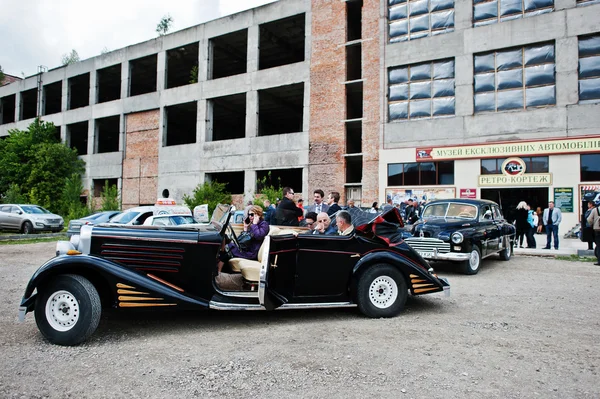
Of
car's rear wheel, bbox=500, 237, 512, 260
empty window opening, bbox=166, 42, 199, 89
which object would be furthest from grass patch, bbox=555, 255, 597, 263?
empty window opening, bbox=166, 42, 199, 89

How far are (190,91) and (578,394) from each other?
27493 millimetres

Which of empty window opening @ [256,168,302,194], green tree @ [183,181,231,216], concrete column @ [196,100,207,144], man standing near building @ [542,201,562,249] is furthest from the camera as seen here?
concrete column @ [196,100,207,144]

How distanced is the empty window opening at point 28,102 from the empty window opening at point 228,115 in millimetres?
18857

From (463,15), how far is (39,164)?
31396mm

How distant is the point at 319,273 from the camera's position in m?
5.13

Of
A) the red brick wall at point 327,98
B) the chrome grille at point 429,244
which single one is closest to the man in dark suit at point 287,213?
the chrome grille at point 429,244

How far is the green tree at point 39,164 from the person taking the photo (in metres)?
31.1

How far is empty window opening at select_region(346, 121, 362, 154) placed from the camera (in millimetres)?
22516

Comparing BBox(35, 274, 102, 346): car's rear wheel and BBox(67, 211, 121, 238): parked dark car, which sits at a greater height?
BBox(67, 211, 121, 238): parked dark car

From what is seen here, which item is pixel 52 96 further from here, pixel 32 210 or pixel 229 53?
pixel 32 210

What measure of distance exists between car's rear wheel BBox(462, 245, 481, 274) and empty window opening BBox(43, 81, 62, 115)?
126ft

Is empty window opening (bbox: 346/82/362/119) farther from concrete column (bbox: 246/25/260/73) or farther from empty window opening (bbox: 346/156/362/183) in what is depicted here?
concrete column (bbox: 246/25/260/73)

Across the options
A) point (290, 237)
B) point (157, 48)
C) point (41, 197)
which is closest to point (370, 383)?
point (290, 237)

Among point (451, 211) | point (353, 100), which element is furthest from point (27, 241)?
point (353, 100)
